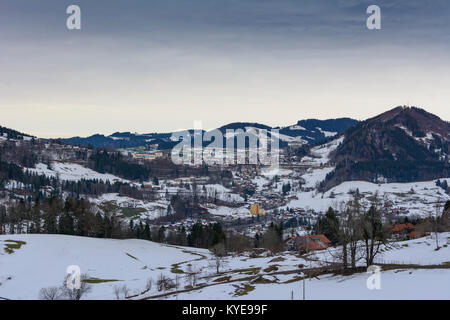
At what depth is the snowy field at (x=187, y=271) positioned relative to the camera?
156ft

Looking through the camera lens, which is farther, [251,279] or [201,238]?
[201,238]

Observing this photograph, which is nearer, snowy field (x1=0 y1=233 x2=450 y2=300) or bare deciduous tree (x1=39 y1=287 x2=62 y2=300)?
snowy field (x1=0 y1=233 x2=450 y2=300)

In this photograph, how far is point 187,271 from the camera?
9938cm

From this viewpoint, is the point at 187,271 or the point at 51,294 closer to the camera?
the point at 51,294

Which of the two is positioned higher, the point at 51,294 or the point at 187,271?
the point at 51,294

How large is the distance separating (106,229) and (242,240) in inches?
2105

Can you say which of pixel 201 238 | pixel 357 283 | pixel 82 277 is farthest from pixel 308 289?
pixel 201 238

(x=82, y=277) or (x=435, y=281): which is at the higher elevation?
(x=435, y=281)

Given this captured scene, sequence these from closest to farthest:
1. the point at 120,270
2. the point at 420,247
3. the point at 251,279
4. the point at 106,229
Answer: the point at 251,279 → the point at 420,247 → the point at 120,270 → the point at 106,229

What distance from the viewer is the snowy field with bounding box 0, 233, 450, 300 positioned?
156ft

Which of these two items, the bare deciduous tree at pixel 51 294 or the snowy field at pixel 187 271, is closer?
the snowy field at pixel 187 271

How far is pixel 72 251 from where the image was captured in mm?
103562
